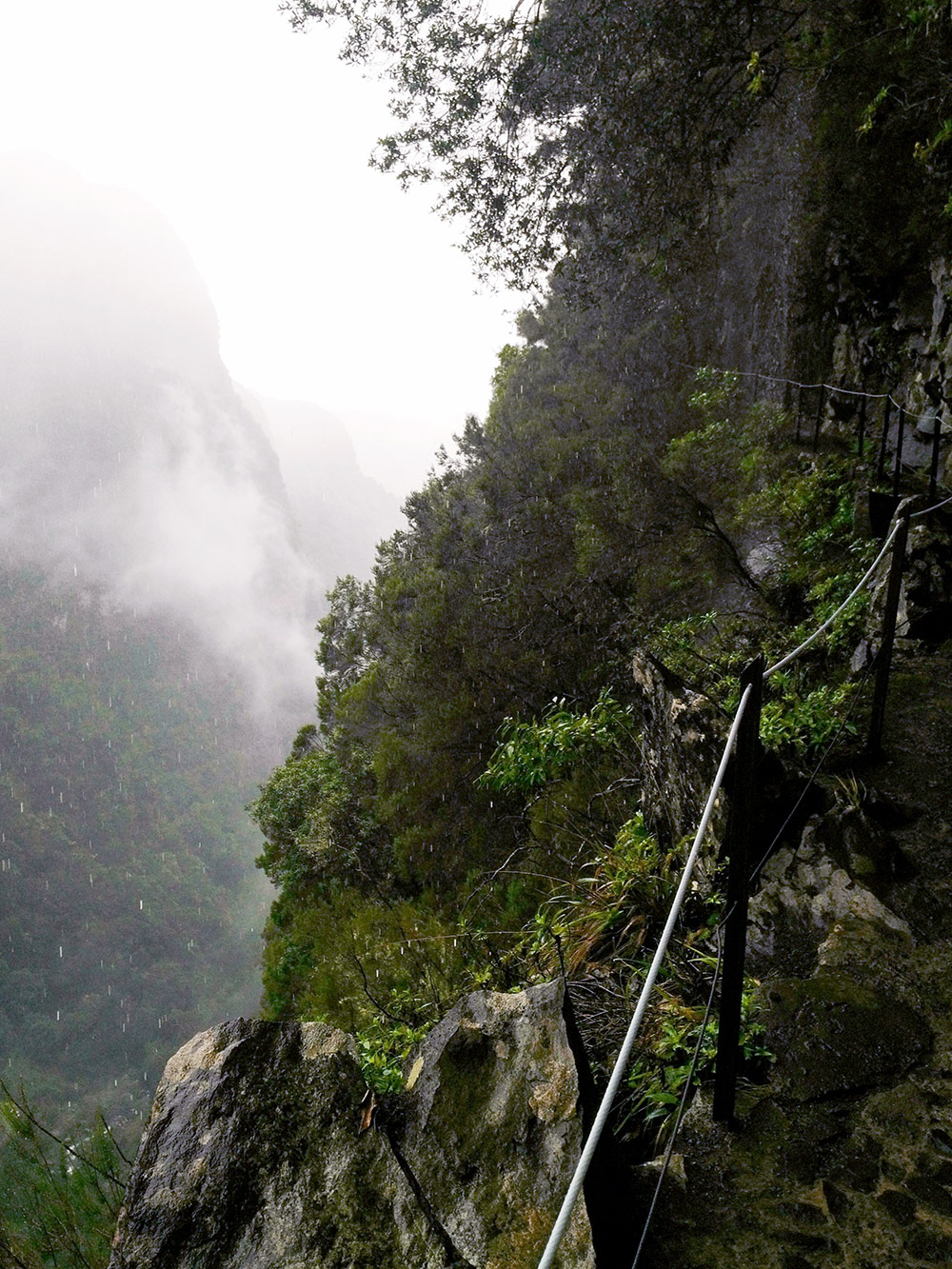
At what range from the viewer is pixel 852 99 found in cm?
611

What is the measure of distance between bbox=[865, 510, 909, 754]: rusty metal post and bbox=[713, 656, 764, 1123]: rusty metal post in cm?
216

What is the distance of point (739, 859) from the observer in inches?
71.5

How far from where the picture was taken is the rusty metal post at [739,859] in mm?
1793

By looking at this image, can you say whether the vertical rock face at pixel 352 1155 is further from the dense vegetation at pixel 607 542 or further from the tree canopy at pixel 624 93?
the tree canopy at pixel 624 93

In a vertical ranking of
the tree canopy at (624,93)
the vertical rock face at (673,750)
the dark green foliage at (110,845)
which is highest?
the dark green foliage at (110,845)

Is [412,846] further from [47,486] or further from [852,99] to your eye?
[47,486]

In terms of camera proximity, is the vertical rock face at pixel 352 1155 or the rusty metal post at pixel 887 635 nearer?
the vertical rock face at pixel 352 1155

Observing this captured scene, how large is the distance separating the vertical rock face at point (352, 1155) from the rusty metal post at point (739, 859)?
479 mm

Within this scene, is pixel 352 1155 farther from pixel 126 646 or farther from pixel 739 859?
pixel 126 646

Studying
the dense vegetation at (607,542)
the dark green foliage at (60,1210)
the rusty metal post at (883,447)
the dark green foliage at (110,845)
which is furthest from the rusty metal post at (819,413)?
the dark green foliage at (110,845)

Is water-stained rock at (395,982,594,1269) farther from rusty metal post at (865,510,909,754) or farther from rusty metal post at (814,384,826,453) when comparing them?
rusty metal post at (814,384,826,453)

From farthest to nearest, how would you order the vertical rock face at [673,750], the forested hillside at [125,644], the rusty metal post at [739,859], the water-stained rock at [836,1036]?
the forested hillside at [125,644]
the vertical rock face at [673,750]
the water-stained rock at [836,1036]
the rusty metal post at [739,859]

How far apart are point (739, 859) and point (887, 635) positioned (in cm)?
235

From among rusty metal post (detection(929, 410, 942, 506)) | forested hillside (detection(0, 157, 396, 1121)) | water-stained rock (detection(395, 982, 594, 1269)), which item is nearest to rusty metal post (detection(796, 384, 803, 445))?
rusty metal post (detection(929, 410, 942, 506))
